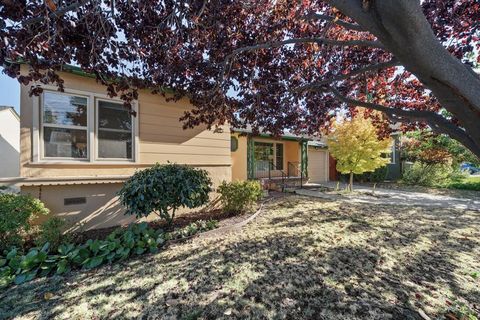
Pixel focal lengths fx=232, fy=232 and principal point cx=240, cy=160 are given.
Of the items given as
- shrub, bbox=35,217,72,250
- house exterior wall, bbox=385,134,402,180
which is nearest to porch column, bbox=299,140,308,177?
house exterior wall, bbox=385,134,402,180

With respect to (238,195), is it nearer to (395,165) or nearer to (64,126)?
(64,126)

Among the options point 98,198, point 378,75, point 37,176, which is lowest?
point 98,198

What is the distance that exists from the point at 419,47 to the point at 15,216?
21.0 ft

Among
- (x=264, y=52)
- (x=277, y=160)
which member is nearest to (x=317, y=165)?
(x=277, y=160)

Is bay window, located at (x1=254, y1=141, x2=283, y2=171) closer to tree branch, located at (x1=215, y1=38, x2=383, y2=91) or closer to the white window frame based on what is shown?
the white window frame

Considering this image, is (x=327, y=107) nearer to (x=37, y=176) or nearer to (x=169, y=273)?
(x=169, y=273)

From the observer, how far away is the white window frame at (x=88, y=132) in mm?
4922

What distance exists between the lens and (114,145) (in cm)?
600

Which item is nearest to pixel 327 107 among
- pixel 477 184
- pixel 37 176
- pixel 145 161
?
pixel 145 161

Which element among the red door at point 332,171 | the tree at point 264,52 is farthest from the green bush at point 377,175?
the tree at point 264,52

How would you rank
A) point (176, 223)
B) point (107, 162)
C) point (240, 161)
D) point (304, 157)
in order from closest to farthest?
1. point (107, 162)
2. point (176, 223)
3. point (240, 161)
4. point (304, 157)

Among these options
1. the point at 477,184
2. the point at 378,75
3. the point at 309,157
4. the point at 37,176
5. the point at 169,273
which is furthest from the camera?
the point at 309,157

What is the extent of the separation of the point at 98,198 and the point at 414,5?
660cm

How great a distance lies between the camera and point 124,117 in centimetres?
614
